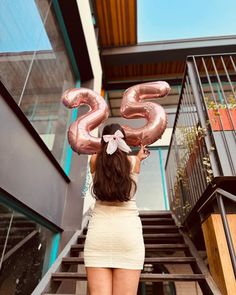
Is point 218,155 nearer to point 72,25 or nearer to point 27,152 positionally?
point 27,152

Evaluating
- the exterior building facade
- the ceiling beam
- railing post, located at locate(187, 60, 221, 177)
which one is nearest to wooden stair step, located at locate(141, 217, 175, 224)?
the exterior building facade

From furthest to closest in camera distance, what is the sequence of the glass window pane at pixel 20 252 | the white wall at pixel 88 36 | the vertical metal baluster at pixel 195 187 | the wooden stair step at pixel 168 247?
the white wall at pixel 88 36, the wooden stair step at pixel 168 247, the vertical metal baluster at pixel 195 187, the glass window pane at pixel 20 252

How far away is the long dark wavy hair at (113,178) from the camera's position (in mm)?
1264

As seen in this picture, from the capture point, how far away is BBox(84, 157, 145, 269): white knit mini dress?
1.15 metres

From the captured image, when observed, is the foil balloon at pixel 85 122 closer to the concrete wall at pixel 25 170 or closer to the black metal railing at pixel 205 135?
the concrete wall at pixel 25 170

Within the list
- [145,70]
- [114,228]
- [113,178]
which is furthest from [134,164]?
[145,70]

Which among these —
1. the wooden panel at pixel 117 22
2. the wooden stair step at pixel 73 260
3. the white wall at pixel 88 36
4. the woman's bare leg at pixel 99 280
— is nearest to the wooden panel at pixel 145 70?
the wooden panel at pixel 117 22

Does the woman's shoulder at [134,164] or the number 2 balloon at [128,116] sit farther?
the number 2 balloon at [128,116]

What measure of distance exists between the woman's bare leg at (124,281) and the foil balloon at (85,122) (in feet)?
3.35

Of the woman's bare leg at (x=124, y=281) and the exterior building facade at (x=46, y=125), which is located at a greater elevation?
the exterior building facade at (x=46, y=125)

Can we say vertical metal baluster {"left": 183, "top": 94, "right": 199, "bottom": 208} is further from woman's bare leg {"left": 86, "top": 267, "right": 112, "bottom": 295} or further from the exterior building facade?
woman's bare leg {"left": 86, "top": 267, "right": 112, "bottom": 295}

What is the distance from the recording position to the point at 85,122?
80.4 inches

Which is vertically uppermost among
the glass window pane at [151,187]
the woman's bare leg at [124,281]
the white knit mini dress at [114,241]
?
the glass window pane at [151,187]

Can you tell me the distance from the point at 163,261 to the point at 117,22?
570 cm
